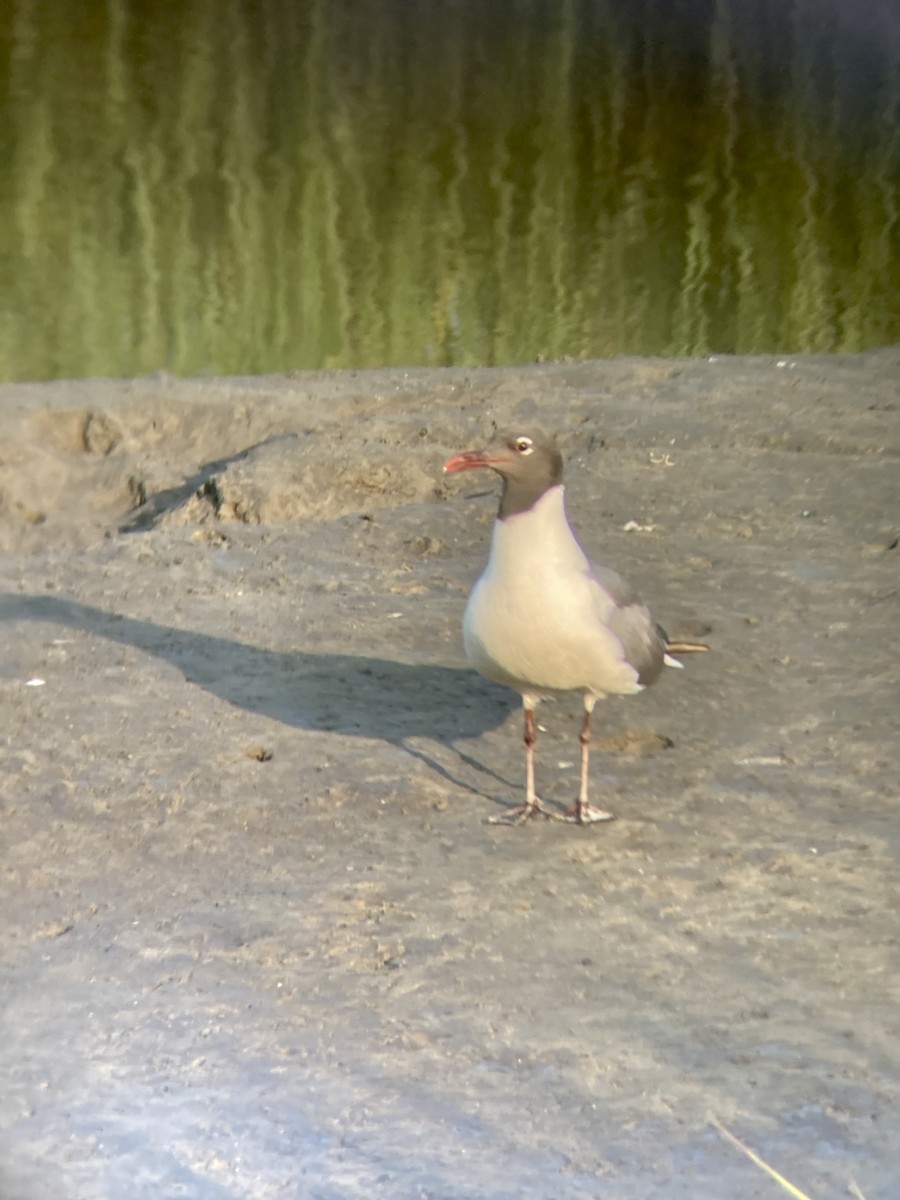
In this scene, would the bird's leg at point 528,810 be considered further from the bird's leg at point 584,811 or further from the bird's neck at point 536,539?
the bird's neck at point 536,539

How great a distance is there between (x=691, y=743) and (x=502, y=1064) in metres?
1.50

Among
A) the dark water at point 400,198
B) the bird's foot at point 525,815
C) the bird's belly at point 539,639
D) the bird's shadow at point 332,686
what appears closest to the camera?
the bird's belly at point 539,639

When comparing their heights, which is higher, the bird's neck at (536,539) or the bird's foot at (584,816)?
the bird's neck at (536,539)

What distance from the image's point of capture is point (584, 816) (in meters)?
3.38

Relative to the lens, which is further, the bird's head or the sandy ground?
the bird's head

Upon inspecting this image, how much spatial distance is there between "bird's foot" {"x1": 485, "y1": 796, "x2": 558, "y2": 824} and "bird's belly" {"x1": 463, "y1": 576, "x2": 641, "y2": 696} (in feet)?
0.83

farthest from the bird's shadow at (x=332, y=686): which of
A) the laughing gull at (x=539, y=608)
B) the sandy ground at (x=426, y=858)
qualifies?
the laughing gull at (x=539, y=608)

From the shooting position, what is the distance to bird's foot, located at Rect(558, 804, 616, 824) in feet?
11.1

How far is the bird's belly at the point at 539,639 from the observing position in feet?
10.6

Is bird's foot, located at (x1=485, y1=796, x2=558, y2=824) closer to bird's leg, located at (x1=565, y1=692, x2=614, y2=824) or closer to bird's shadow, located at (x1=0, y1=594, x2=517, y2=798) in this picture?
bird's leg, located at (x1=565, y1=692, x2=614, y2=824)

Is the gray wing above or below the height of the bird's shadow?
above

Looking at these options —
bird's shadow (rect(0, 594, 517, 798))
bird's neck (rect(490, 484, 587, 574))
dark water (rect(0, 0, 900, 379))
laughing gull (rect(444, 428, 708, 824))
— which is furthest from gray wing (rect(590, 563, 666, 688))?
dark water (rect(0, 0, 900, 379))

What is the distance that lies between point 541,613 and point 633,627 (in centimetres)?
29

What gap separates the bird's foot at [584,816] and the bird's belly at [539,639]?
0.26 m
